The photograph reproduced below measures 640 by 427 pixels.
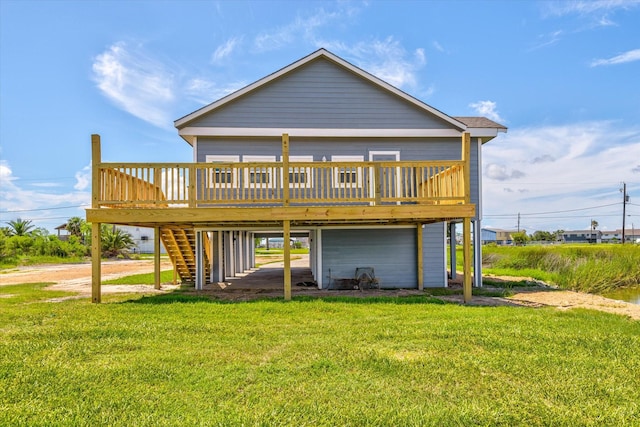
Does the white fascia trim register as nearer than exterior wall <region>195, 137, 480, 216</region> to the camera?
Yes

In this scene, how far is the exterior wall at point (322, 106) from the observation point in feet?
38.9

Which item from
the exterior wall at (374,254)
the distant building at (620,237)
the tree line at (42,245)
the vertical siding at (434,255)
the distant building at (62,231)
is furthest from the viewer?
the distant building at (620,237)

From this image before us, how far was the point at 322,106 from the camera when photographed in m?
12.1

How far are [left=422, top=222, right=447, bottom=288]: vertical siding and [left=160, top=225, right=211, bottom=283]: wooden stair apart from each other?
678cm

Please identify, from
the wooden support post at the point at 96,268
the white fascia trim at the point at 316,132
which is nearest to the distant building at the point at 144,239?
the white fascia trim at the point at 316,132

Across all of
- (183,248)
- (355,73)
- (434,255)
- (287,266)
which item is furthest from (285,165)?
(183,248)

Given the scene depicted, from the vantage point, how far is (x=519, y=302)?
922cm

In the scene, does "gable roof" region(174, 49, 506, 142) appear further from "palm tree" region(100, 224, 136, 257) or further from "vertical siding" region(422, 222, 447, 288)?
"palm tree" region(100, 224, 136, 257)

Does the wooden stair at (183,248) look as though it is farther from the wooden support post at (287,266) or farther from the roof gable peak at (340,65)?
A: the wooden support post at (287,266)

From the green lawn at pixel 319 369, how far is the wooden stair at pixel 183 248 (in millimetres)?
5117

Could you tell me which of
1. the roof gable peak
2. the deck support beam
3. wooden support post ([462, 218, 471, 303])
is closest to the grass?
the deck support beam

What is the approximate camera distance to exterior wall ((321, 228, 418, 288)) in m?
12.0

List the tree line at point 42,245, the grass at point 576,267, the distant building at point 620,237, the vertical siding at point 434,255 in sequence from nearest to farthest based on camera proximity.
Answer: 1. the vertical siding at point 434,255
2. the grass at point 576,267
3. the tree line at point 42,245
4. the distant building at point 620,237

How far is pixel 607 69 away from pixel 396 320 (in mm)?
13793
